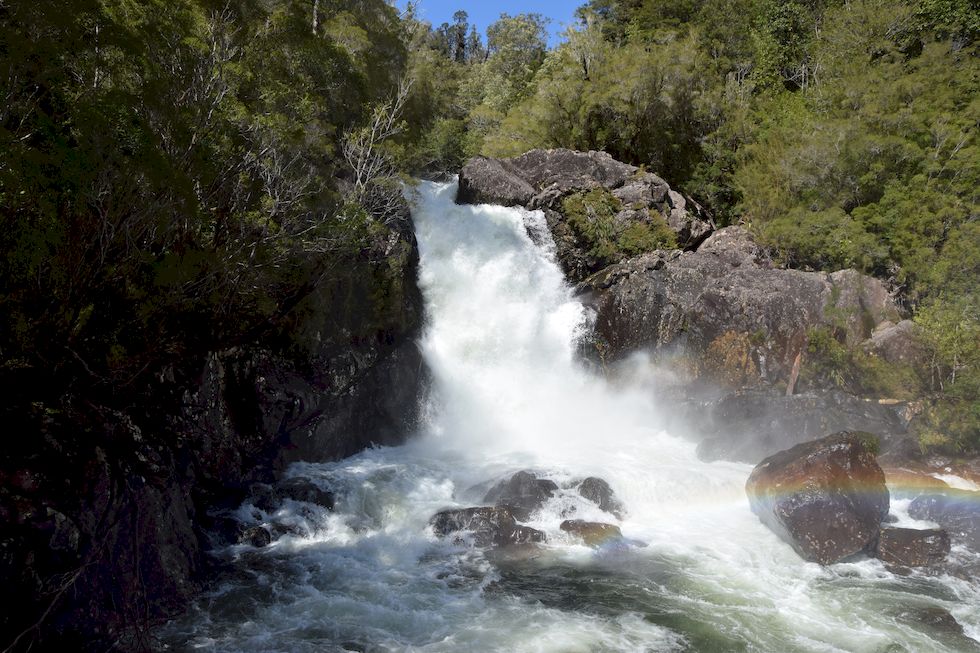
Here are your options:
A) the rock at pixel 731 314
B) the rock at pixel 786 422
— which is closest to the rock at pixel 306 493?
the rock at pixel 786 422

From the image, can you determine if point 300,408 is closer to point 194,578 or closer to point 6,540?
point 194,578

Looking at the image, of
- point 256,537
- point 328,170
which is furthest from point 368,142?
point 256,537

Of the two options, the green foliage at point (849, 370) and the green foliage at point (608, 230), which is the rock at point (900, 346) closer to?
the green foliage at point (849, 370)

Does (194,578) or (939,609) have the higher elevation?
(939,609)

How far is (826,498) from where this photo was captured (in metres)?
12.1

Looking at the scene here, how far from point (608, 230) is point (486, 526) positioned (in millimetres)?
13449

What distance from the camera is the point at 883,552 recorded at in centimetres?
1204

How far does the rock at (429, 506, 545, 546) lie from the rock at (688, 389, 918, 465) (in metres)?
6.80

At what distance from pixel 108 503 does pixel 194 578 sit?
8.22 ft

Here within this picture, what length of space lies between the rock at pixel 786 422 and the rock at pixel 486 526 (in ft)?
22.3

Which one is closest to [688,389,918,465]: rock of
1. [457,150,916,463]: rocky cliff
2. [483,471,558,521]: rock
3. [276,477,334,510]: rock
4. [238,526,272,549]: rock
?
[457,150,916,463]: rocky cliff

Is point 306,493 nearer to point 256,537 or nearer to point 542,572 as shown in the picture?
point 256,537

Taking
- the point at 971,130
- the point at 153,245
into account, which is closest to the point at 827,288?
the point at 971,130

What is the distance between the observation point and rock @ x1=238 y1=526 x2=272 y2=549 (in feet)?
38.4
